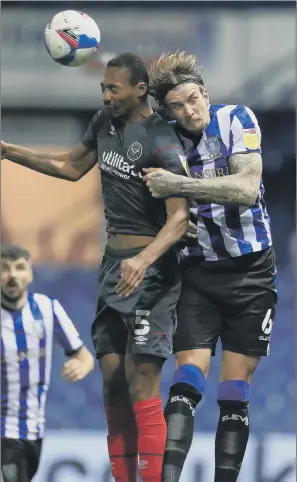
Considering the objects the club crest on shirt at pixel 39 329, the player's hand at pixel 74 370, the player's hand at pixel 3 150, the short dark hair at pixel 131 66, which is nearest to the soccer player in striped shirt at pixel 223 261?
the short dark hair at pixel 131 66

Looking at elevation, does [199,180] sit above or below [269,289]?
above

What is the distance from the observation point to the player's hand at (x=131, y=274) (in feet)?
15.7

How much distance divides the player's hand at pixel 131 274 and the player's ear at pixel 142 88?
71cm

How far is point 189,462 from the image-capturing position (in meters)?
8.66

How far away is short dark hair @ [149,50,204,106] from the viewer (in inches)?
203

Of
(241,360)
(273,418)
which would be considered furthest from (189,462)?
(241,360)

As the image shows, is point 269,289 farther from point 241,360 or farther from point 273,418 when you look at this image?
point 273,418

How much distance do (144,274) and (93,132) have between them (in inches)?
28.2

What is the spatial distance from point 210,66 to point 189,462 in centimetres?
274

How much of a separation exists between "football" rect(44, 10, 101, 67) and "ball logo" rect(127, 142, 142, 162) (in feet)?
1.89

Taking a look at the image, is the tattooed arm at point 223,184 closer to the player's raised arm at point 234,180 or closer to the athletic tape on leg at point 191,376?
the player's raised arm at point 234,180

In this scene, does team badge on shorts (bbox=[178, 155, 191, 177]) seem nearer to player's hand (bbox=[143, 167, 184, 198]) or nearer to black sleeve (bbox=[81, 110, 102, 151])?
player's hand (bbox=[143, 167, 184, 198])

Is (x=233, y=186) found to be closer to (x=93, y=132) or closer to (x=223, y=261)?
(x=223, y=261)

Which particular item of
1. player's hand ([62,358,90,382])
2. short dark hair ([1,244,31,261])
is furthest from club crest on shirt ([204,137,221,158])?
short dark hair ([1,244,31,261])
